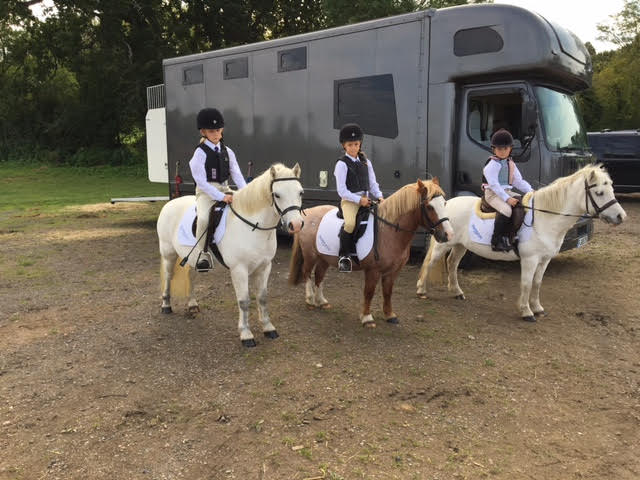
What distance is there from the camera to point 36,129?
3281 cm

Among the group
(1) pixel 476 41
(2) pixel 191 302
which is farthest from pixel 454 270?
(2) pixel 191 302

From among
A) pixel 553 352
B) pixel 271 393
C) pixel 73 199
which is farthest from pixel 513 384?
pixel 73 199

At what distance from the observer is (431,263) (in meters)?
6.64

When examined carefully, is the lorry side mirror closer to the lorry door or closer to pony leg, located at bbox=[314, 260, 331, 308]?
the lorry door

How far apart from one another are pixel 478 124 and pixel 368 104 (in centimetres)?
186

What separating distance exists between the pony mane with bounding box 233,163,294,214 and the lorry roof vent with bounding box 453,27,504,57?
13.5 ft

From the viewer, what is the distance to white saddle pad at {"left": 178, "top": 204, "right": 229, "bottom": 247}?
5.07 meters

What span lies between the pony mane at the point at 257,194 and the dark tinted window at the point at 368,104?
3.85 m

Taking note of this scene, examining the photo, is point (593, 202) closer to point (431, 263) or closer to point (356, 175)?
point (431, 263)

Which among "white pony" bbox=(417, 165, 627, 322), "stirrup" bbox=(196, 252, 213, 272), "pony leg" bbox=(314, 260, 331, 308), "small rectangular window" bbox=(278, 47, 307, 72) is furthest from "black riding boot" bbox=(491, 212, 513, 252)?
"small rectangular window" bbox=(278, 47, 307, 72)

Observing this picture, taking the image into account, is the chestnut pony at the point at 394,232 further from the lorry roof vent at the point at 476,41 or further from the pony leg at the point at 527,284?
the lorry roof vent at the point at 476,41

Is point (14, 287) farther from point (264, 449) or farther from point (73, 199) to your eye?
point (73, 199)

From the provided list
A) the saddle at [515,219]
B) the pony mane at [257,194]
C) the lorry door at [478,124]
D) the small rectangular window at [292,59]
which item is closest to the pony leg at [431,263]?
the saddle at [515,219]

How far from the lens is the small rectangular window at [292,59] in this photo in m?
8.98
